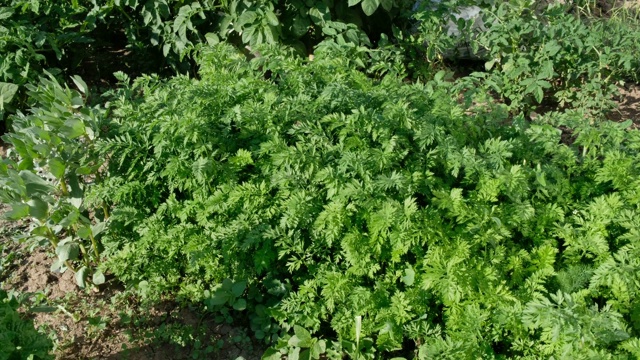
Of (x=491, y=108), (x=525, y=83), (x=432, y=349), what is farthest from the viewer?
(x=525, y=83)

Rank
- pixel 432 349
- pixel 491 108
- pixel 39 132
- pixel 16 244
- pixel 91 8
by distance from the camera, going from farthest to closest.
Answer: pixel 91 8 → pixel 16 244 → pixel 491 108 → pixel 39 132 → pixel 432 349

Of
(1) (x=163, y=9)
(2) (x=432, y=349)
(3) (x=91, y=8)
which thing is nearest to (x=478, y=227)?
(2) (x=432, y=349)

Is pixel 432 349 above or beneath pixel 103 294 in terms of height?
above

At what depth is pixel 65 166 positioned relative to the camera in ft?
10.6

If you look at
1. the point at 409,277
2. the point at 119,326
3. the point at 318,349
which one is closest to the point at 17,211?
the point at 119,326

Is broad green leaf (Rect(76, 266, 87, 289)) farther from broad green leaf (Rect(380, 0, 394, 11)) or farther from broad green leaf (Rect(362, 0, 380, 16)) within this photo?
broad green leaf (Rect(380, 0, 394, 11))

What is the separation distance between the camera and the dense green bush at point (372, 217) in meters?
2.85

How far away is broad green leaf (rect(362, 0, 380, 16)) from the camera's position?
4.58 meters

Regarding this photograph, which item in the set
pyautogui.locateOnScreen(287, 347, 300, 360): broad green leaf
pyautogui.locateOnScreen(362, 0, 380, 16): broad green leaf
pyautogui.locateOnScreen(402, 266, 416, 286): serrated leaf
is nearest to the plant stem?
pyautogui.locateOnScreen(287, 347, 300, 360): broad green leaf

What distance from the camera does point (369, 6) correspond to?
4.59 m

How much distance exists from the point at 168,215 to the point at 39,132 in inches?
29.3

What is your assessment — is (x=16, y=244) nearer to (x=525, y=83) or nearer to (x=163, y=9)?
(x=163, y=9)

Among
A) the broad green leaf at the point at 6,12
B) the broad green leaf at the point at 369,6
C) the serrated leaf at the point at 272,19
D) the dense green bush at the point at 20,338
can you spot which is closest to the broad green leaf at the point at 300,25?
the serrated leaf at the point at 272,19

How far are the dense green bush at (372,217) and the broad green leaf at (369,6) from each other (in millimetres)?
1189
